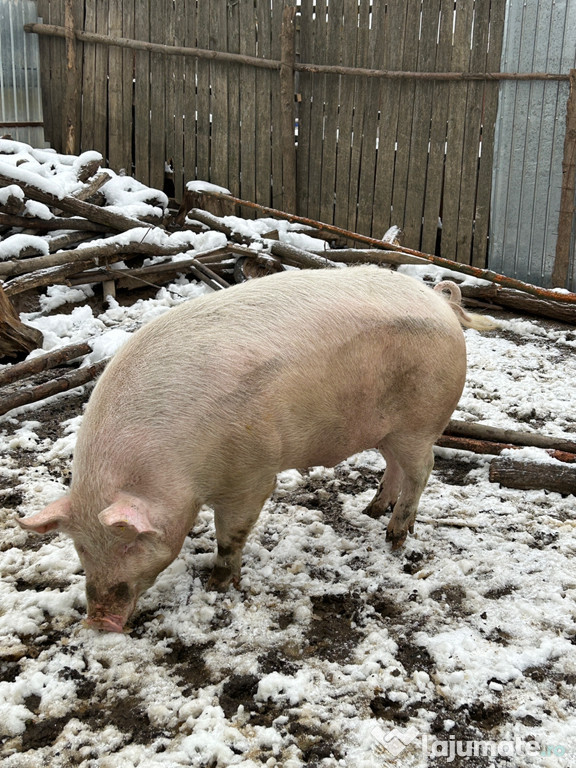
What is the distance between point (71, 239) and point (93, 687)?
17.3 ft

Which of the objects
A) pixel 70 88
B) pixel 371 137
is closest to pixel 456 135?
pixel 371 137

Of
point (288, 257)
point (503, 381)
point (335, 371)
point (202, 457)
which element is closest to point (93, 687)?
point (202, 457)

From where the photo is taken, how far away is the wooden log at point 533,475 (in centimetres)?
390

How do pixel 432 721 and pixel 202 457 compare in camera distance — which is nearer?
pixel 432 721

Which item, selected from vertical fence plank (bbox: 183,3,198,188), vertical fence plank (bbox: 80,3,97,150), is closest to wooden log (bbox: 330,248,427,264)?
vertical fence plank (bbox: 183,3,198,188)

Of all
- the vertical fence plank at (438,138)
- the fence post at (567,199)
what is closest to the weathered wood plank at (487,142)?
the vertical fence plank at (438,138)

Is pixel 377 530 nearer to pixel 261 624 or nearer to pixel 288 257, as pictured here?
pixel 261 624

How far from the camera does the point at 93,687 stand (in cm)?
265

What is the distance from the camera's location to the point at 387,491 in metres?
3.77

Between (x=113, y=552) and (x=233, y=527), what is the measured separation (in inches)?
22.7

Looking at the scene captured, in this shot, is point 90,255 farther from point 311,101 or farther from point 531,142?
point 531,142

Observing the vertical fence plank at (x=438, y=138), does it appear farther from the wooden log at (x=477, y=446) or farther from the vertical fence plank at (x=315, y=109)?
the wooden log at (x=477, y=446)

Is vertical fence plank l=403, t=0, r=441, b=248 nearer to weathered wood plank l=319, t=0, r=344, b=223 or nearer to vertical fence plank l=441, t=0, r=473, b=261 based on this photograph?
vertical fence plank l=441, t=0, r=473, b=261

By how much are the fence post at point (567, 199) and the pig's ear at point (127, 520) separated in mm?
5693
